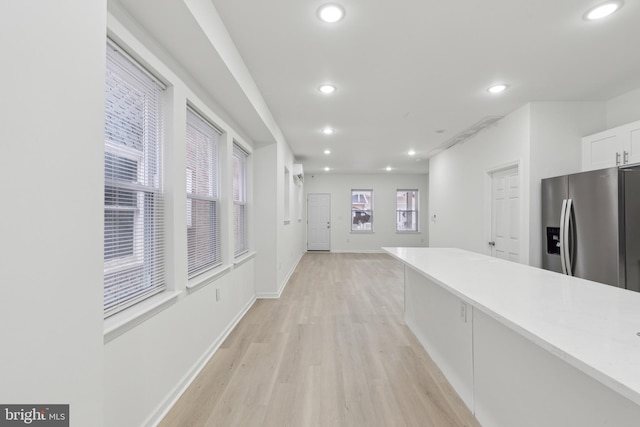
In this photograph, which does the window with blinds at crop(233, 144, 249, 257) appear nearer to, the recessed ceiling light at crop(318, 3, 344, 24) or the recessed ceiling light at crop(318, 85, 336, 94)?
the recessed ceiling light at crop(318, 85, 336, 94)

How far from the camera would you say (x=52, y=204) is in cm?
82

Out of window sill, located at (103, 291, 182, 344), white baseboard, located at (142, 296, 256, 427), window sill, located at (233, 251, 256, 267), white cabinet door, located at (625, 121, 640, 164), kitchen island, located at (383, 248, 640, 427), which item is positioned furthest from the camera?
window sill, located at (233, 251, 256, 267)

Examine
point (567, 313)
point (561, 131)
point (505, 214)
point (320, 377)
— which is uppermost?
point (561, 131)

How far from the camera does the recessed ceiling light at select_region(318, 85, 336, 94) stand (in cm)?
297

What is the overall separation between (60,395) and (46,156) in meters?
0.71

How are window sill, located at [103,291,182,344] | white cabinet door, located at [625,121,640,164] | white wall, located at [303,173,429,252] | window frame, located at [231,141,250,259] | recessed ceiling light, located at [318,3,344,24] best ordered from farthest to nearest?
1. white wall, located at [303,173,429,252]
2. window frame, located at [231,141,250,259]
3. white cabinet door, located at [625,121,640,164]
4. recessed ceiling light, located at [318,3,344,24]
5. window sill, located at [103,291,182,344]

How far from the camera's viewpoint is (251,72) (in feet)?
8.78

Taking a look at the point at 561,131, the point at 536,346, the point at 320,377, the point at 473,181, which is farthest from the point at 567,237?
the point at 320,377

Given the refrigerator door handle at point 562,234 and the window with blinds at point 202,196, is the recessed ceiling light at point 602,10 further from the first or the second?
the window with blinds at point 202,196

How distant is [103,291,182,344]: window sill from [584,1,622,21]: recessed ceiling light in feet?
11.1

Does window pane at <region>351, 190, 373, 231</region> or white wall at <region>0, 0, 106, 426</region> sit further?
window pane at <region>351, 190, 373, 231</region>

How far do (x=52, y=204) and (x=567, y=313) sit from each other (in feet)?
6.13
